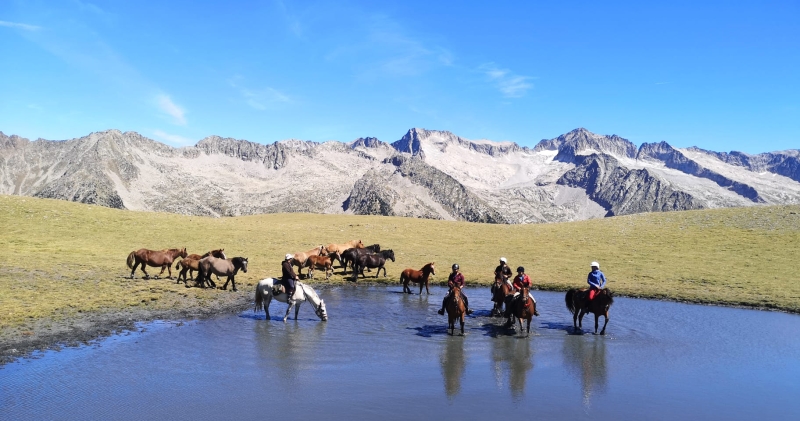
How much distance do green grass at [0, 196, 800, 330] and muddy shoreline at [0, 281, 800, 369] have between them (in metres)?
0.88

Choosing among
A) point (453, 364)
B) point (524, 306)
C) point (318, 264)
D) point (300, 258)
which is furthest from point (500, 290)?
point (300, 258)

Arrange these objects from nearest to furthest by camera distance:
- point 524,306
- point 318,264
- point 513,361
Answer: point 513,361 → point 524,306 → point 318,264

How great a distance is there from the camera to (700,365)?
17.0 m

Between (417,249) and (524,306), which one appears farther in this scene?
(417,249)

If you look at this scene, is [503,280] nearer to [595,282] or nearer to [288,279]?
[595,282]

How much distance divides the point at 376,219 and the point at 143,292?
5113 centimetres

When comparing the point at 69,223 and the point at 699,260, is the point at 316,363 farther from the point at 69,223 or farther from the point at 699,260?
the point at 69,223

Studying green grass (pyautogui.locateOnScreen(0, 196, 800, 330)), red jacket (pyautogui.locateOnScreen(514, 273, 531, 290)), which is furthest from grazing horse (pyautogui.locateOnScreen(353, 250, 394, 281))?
red jacket (pyautogui.locateOnScreen(514, 273, 531, 290))

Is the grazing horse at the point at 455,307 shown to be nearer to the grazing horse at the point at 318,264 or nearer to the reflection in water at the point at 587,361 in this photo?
the reflection in water at the point at 587,361

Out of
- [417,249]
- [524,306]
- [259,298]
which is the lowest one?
[259,298]

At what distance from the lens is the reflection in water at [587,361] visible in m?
14.7

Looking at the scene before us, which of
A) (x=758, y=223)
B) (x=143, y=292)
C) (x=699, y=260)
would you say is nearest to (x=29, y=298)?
(x=143, y=292)

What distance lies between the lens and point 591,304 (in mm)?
21344

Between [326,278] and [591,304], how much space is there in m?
20.3
